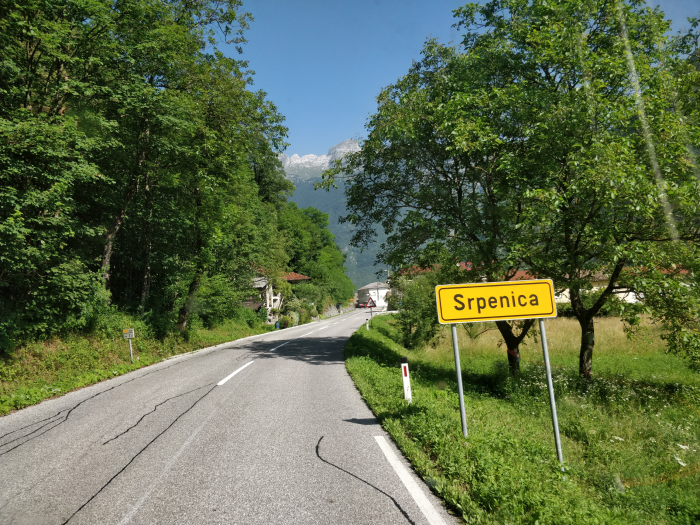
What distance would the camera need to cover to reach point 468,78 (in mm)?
11180

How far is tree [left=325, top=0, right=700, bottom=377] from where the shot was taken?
27.0 feet

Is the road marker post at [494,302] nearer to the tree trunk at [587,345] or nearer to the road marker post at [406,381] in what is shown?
the road marker post at [406,381]

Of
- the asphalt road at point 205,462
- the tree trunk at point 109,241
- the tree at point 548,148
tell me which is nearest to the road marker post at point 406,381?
the asphalt road at point 205,462

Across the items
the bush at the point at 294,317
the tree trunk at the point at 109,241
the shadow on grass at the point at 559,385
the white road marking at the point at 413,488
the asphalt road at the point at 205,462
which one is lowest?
the shadow on grass at the point at 559,385

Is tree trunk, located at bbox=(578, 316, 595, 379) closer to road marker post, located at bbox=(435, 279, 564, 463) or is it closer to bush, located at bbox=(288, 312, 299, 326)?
road marker post, located at bbox=(435, 279, 564, 463)

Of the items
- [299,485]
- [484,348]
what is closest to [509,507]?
[299,485]

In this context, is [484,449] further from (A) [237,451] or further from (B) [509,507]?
(A) [237,451]

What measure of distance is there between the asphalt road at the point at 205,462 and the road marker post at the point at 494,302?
1.84m

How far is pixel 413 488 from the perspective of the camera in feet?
13.0

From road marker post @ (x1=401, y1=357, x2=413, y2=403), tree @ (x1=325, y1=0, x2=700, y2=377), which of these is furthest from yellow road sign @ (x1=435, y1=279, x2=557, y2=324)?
tree @ (x1=325, y1=0, x2=700, y2=377)

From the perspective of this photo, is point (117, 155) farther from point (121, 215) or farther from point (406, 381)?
point (406, 381)

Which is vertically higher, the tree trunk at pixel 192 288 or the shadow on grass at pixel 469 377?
the tree trunk at pixel 192 288

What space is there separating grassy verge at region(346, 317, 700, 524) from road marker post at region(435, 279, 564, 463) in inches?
26.4

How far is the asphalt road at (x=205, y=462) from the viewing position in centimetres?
357
